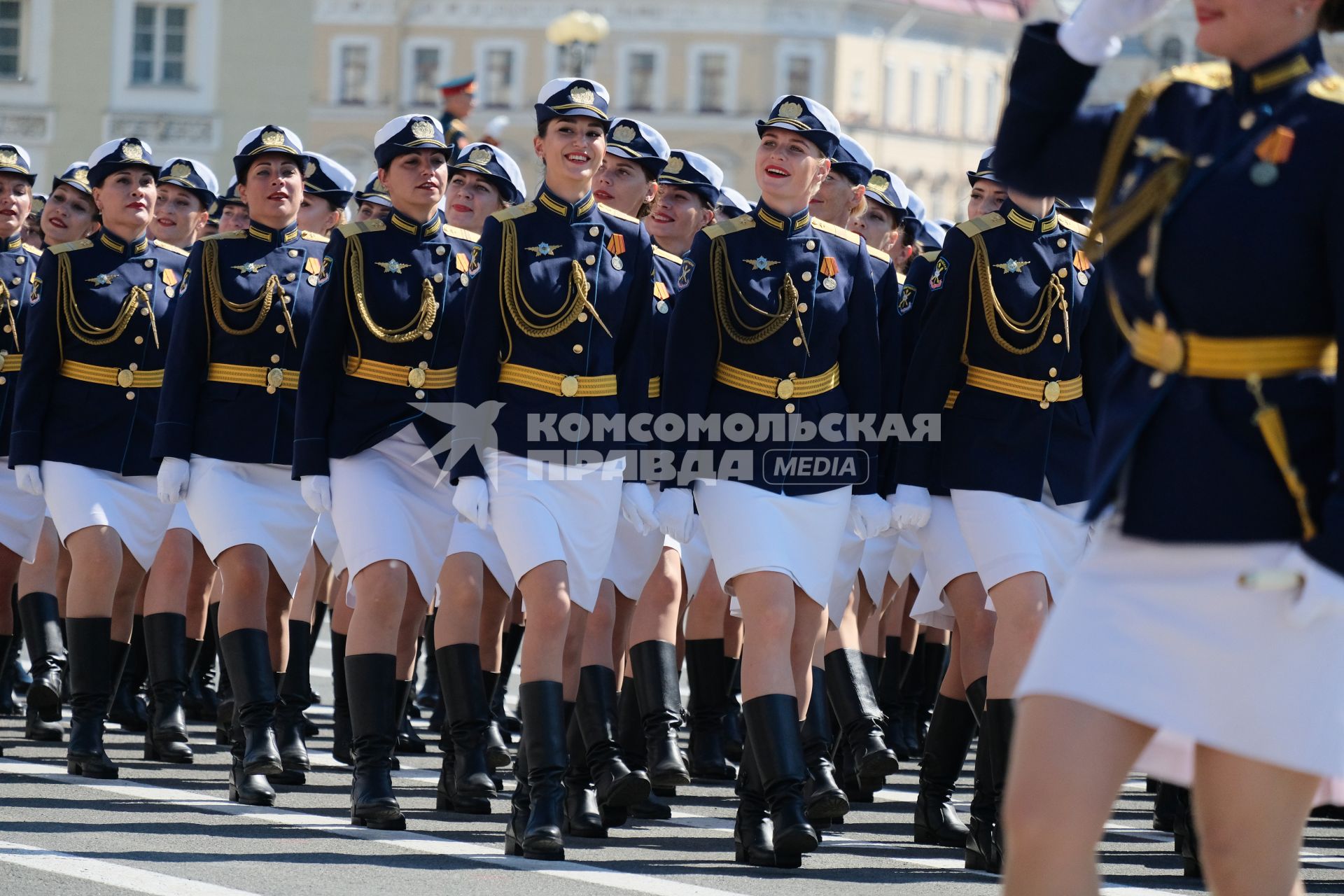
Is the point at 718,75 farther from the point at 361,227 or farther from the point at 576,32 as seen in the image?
the point at 361,227

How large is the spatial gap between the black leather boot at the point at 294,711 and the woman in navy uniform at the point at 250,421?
0.08ft

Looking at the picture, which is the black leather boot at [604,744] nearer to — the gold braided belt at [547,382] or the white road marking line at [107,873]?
the gold braided belt at [547,382]

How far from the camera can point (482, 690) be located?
26.1 ft

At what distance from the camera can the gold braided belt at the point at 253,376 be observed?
28.6 ft

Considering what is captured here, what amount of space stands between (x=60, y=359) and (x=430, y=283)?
75.6 inches

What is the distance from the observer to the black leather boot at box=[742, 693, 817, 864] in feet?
23.1

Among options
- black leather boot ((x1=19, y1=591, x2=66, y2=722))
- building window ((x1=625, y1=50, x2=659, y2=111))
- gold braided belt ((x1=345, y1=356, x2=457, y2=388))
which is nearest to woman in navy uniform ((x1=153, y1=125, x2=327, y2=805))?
gold braided belt ((x1=345, y1=356, x2=457, y2=388))

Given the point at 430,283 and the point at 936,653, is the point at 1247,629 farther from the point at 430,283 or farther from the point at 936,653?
the point at 936,653

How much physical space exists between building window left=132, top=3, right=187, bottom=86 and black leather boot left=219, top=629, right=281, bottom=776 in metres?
34.5

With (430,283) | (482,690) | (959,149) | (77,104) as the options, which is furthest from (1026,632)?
(959,149)

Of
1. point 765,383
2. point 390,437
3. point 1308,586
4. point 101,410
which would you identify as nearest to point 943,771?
point 765,383

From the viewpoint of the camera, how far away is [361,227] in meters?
8.16

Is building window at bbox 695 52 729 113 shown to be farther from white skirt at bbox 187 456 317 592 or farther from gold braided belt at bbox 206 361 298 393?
white skirt at bbox 187 456 317 592

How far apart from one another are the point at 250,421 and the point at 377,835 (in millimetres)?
1886
